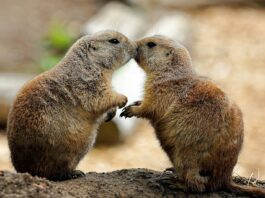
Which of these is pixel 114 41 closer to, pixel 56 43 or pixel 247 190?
pixel 247 190

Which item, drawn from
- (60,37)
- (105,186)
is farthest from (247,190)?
(60,37)

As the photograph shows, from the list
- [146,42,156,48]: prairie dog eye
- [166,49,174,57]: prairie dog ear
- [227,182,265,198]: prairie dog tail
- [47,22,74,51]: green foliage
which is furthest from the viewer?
[47,22,74,51]: green foliage

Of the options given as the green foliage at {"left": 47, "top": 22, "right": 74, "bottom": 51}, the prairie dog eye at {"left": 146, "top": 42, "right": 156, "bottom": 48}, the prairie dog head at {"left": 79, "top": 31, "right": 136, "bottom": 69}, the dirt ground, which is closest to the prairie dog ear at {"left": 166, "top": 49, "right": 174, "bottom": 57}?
the prairie dog eye at {"left": 146, "top": 42, "right": 156, "bottom": 48}

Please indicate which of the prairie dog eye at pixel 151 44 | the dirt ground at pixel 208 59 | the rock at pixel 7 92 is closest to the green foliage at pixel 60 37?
the dirt ground at pixel 208 59

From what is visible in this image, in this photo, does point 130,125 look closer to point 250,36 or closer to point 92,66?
point 250,36

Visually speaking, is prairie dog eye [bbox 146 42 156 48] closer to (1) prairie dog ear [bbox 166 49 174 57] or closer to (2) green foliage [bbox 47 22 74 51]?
(1) prairie dog ear [bbox 166 49 174 57]

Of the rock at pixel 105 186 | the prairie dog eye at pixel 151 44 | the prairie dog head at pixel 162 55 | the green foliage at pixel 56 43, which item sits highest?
the green foliage at pixel 56 43

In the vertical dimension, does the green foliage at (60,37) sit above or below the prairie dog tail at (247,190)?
above

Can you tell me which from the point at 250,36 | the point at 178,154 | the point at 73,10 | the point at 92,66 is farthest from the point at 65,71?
the point at 73,10

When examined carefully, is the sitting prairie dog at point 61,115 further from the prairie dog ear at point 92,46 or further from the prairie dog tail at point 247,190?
the prairie dog tail at point 247,190
